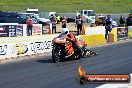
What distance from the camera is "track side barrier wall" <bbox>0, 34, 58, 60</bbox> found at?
20.5 metres

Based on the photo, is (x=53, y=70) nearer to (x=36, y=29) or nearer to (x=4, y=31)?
(x=4, y=31)

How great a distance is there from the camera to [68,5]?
83.4m

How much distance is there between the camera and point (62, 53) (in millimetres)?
19484

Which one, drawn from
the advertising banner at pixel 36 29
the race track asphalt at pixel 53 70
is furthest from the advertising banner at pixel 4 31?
the race track asphalt at pixel 53 70

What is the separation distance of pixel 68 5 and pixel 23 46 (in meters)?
62.1

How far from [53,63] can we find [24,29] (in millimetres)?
13492

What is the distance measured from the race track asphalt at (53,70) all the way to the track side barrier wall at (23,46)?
78cm

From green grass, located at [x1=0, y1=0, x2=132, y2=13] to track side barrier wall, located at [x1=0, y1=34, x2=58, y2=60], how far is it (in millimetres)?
54411

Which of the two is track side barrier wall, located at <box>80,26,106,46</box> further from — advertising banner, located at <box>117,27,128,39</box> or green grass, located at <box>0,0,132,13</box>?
green grass, located at <box>0,0,132,13</box>

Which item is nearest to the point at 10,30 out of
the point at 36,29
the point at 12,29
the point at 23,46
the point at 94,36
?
the point at 12,29

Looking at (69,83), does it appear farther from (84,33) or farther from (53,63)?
(84,33)

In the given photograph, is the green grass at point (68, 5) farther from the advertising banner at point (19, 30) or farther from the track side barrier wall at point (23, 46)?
the track side barrier wall at point (23, 46)

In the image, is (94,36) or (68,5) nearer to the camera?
(94,36)

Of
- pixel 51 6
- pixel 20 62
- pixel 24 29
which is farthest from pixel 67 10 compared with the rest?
pixel 20 62
